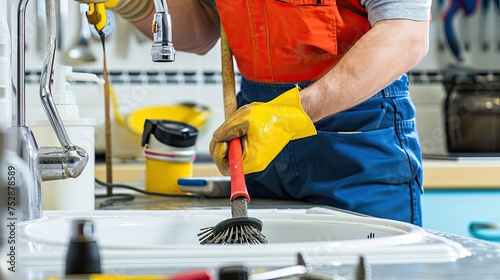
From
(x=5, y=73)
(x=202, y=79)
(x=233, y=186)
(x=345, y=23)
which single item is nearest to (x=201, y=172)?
(x=202, y=79)

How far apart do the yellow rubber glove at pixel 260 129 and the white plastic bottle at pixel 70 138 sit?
0.21 metres

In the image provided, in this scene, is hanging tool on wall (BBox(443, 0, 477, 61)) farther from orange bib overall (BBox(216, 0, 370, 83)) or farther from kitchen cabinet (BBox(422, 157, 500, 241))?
orange bib overall (BBox(216, 0, 370, 83))

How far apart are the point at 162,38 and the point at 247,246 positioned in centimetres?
30

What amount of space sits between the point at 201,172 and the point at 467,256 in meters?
1.35

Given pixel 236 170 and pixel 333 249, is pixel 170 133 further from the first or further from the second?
pixel 333 249

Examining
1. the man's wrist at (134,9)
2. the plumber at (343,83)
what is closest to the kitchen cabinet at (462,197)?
the plumber at (343,83)

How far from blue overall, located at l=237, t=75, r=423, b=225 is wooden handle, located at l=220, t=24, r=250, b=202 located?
6cm

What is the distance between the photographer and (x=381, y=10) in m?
1.15

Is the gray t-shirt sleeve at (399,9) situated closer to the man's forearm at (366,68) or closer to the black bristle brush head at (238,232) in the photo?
the man's forearm at (366,68)

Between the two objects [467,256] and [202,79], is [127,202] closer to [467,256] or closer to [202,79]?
[467,256]

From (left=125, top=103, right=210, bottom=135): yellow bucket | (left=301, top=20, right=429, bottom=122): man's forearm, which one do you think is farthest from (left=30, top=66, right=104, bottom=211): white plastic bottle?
(left=125, top=103, right=210, bottom=135): yellow bucket

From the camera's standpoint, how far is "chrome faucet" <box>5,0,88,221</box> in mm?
831

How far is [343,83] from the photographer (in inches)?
43.6

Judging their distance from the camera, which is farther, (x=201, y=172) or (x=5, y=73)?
(x=201, y=172)
